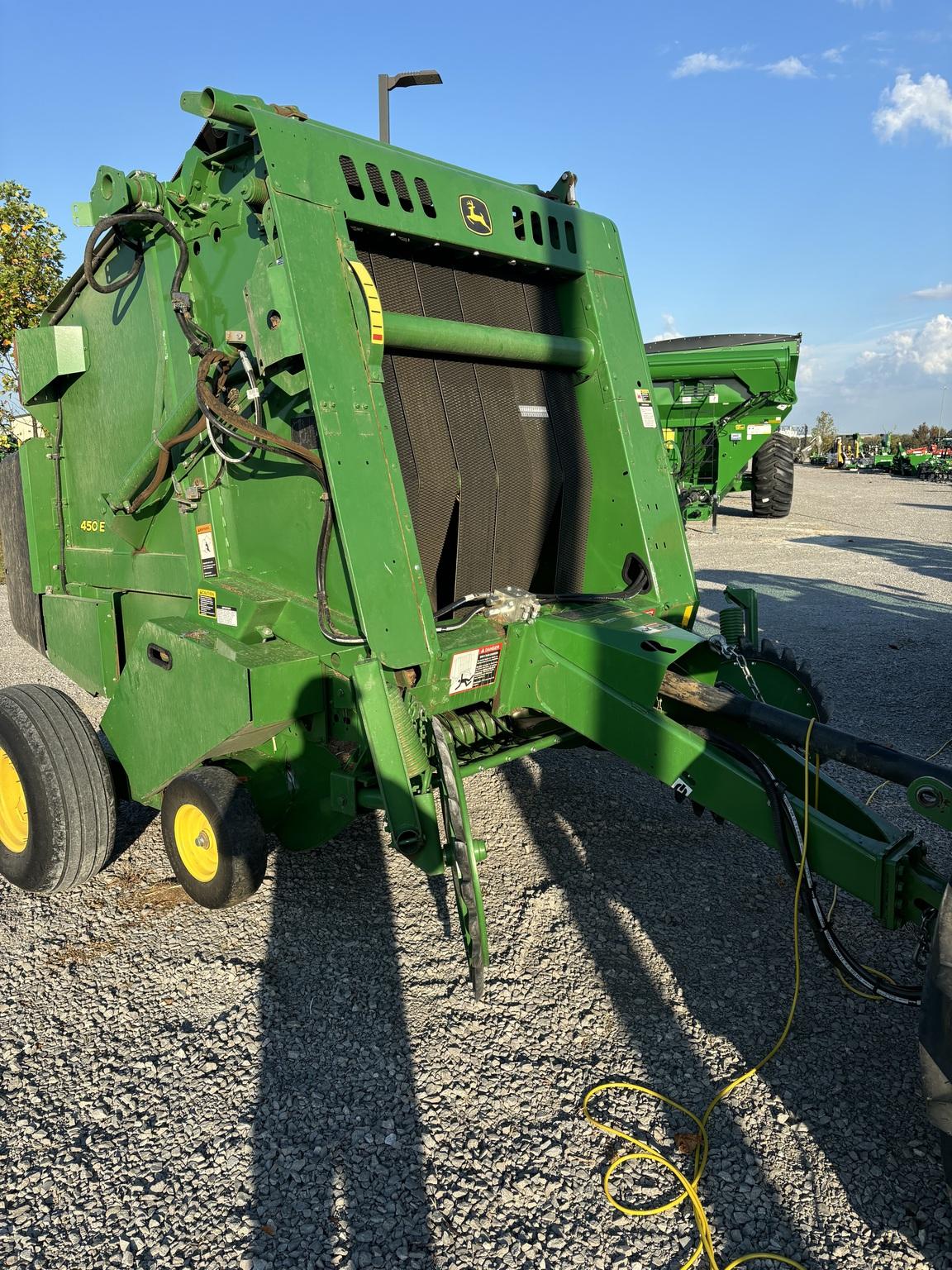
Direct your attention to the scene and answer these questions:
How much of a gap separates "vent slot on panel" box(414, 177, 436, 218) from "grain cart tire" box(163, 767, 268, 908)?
7.53ft

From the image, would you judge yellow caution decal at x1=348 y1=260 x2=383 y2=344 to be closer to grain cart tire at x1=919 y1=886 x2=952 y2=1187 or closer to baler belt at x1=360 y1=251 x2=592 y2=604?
baler belt at x1=360 y1=251 x2=592 y2=604

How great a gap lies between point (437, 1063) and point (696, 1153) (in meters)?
0.77

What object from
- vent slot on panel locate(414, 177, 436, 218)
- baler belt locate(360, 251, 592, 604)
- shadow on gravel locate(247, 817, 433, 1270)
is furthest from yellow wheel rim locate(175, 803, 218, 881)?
vent slot on panel locate(414, 177, 436, 218)

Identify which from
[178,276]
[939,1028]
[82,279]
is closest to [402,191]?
[178,276]

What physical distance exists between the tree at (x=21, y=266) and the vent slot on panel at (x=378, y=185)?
10667 mm

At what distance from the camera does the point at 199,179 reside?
10.9ft

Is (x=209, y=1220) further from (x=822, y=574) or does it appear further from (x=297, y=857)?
(x=822, y=574)

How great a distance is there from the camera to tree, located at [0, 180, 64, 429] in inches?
476

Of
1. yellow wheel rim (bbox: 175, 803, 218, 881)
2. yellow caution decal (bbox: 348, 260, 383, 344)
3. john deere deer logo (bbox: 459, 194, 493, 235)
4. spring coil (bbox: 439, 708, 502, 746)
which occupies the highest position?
john deere deer logo (bbox: 459, 194, 493, 235)

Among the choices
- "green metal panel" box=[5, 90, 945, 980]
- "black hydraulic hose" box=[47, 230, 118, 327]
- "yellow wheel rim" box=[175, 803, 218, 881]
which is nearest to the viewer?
"green metal panel" box=[5, 90, 945, 980]

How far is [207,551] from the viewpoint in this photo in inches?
142

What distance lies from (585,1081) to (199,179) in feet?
11.2

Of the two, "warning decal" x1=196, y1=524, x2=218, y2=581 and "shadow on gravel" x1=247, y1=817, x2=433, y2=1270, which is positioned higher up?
"warning decal" x1=196, y1=524, x2=218, y2=581

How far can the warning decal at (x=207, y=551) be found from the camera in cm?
356
